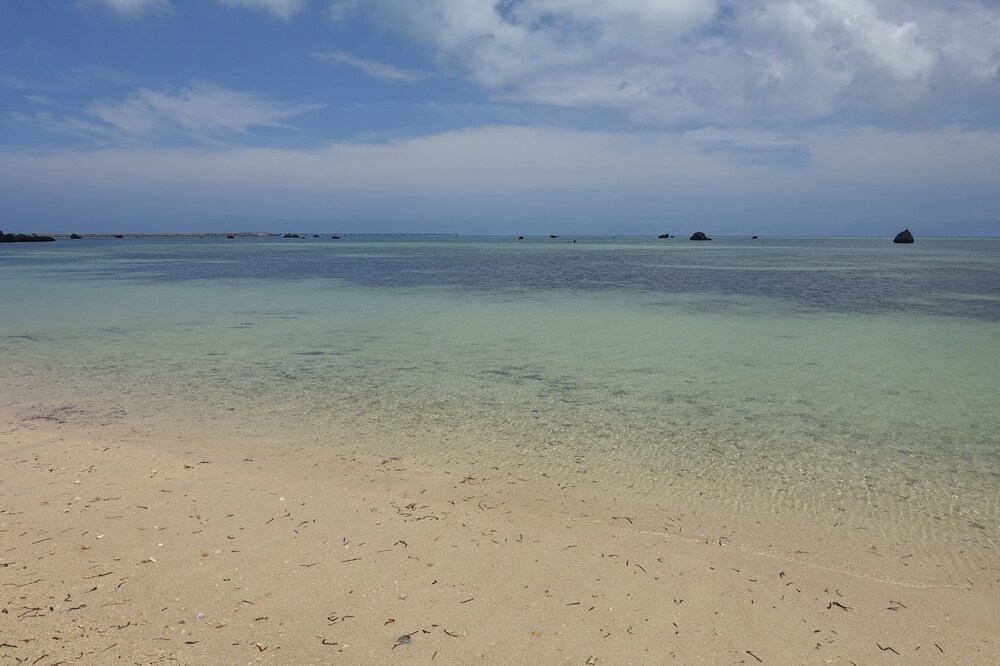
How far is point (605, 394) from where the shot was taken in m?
9.60

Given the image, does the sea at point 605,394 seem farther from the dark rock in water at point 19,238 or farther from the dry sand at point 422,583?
the dark rock in water at point 19,238

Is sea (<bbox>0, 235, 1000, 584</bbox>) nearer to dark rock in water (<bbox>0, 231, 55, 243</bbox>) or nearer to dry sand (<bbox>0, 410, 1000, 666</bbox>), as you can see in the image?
dry sand (<bbox>0, 410, 1000, 666</bbox>)

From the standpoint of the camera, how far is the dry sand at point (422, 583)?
3496 mm

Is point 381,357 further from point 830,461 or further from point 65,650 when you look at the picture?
point 65,650

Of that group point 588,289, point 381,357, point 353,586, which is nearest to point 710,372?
point 381,357

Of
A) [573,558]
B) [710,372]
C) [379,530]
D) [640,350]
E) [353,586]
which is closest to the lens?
[353,586]

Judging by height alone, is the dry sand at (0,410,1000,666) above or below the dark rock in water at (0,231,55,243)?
below

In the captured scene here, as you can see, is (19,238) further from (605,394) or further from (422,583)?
(422,583)

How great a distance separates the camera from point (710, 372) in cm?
1125

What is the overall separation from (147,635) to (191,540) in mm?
1161

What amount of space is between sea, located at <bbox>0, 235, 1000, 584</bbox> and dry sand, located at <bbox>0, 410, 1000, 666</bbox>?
2.26ft

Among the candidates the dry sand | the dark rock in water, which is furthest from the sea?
the dark rock in water

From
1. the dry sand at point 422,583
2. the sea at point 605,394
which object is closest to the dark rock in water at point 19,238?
the sea at point 605,394

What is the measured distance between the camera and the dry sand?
3496mm
